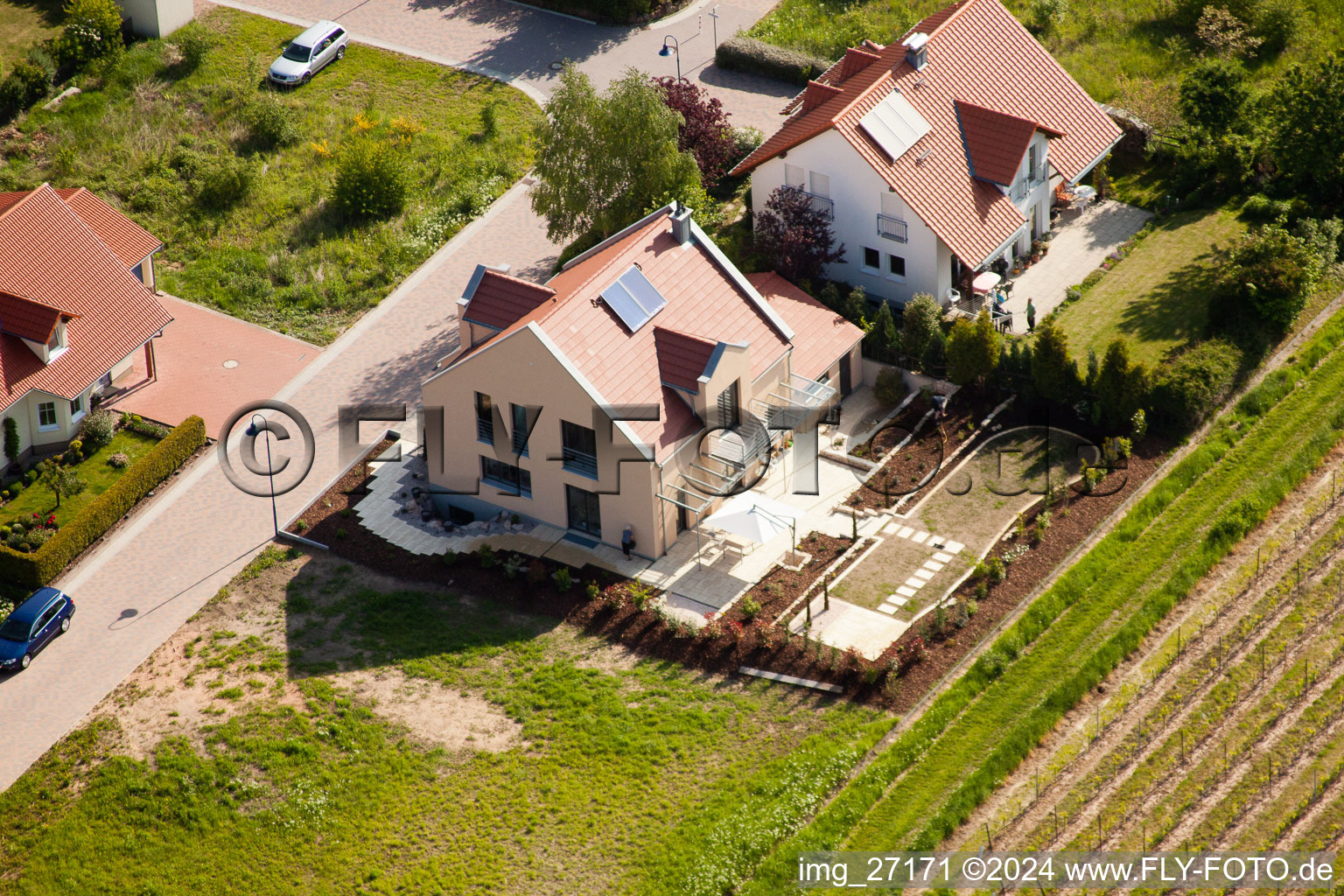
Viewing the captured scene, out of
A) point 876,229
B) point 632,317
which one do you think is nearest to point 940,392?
point 876,229

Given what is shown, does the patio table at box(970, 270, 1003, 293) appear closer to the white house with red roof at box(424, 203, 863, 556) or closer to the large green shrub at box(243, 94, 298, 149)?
the white house with red roof at box(424, 203, 863, 556)

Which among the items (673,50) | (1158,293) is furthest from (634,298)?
(673,50)

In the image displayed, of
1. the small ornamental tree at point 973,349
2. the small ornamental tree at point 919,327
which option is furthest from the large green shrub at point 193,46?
the small ornamental tree at point 973,349

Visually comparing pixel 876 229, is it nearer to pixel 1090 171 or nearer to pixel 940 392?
pixel 940 392

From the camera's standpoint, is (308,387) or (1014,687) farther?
(308,387)

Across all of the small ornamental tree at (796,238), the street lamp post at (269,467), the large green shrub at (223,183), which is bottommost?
the street lamp post at (269,467)

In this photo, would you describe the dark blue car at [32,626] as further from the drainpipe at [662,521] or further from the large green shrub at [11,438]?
the drainpipe at [662,521]

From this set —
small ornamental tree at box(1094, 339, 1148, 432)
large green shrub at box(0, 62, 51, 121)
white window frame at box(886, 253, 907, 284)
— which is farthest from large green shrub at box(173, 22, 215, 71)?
small ornamental tree at box(1094, 339, 1148, 432)

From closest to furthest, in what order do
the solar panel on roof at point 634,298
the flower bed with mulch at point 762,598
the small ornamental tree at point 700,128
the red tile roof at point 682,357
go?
→ the flower bed with mulch at point 762,598 → the red tile roof at point 682,357 → the solar panel on roof at point 634,298 → the small ornamental tree at point 700,128
